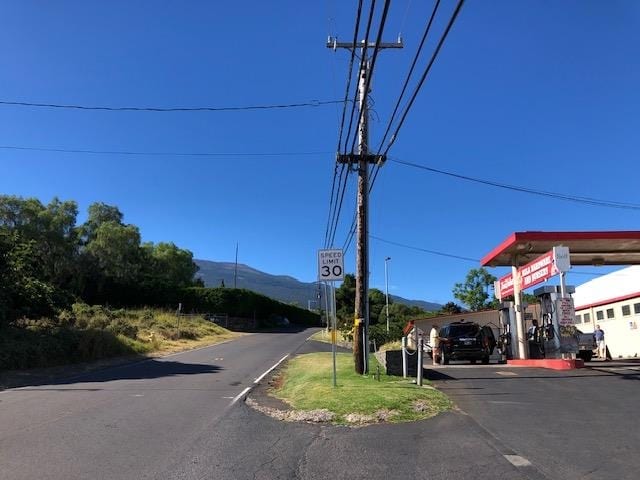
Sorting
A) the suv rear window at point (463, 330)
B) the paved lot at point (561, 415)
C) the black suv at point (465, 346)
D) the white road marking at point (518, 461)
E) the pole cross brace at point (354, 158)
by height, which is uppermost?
the pole cross brace at point (354, 158)

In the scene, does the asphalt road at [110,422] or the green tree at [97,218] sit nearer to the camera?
the asphalt road at [110,422]

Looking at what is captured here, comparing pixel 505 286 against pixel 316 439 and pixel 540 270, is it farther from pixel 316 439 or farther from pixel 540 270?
pixel 316 439

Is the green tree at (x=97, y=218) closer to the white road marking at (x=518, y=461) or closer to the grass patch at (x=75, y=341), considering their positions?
the grass patch at (x=75, y=341)

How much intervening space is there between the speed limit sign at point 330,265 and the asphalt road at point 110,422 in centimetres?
353

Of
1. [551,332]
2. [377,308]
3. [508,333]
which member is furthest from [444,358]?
[377,308]

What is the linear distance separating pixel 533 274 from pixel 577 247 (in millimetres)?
3700

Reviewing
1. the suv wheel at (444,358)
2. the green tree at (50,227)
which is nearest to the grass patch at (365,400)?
the suv wheel at (444,358)

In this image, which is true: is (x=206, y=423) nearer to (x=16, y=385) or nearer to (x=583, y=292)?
(x=16, y=385)

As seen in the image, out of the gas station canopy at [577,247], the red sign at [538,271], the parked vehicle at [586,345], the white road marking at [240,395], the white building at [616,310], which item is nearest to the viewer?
the white road marking at [240,395]

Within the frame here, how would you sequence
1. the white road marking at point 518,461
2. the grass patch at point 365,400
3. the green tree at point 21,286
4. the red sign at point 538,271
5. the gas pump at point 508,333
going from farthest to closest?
1. the green tree at point 21,286
2. the gas pump at point 508,333
3. the red sign at point 538,271
4. the grass patch at point 365,400
5. the white road marking at point 518,461

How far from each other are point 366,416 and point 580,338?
18.7 meters

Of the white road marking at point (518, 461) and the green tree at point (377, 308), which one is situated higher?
the green tree at point (377, 308)

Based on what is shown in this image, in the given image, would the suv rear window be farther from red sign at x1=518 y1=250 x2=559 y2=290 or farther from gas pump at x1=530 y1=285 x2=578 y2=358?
red sign at x1=518 y1=250 x2=559 y2=290

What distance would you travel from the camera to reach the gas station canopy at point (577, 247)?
2111 cm
